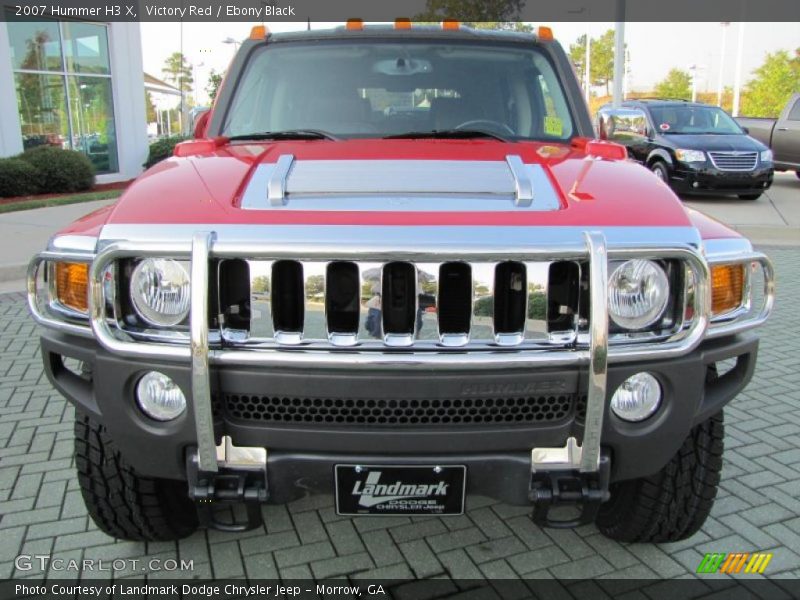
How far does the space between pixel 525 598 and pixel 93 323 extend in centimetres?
174

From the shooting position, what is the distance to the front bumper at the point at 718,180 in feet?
39.5

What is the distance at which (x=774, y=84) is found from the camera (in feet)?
118

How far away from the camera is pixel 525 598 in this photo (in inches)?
99.1

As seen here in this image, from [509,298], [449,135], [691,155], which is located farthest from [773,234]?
[509,298]

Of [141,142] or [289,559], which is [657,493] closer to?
[289,559]

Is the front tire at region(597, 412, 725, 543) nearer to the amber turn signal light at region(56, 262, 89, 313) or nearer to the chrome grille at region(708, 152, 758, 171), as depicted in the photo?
the amber turn signal light at region(56, 262, 89, 313)

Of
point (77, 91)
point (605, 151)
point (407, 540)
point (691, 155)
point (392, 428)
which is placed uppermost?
point (77, 91)

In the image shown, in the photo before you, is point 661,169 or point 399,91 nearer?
point 399,91

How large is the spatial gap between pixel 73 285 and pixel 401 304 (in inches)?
40.7

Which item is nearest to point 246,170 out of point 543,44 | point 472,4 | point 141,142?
point 543,44

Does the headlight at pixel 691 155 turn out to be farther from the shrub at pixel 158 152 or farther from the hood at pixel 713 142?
the shrub at pixel 158 152

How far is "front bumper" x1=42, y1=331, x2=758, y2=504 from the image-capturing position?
76.7 inches

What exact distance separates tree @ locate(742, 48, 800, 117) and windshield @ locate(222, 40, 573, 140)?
36.5m

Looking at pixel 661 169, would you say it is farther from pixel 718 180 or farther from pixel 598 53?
pixel 598 53
